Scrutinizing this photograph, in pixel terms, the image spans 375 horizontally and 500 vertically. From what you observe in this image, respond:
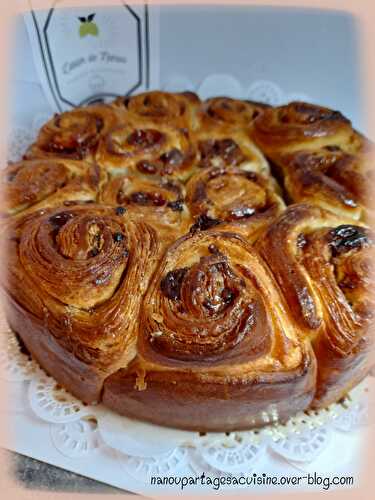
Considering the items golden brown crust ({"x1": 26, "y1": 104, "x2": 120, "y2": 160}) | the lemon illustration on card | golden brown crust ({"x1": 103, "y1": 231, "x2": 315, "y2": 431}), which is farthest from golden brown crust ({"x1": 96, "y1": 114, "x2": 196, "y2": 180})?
the lemon illustration on card

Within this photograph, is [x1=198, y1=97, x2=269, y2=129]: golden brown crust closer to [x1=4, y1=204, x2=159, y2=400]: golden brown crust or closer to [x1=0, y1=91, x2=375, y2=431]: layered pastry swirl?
[x1=0, y1=91, x2=375, y2=431]: layered pastry swirl

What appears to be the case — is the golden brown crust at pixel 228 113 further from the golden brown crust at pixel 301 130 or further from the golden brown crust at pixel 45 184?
the golden brown crust at pixel 45 184

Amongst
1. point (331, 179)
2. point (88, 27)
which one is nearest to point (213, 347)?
point (331, 179)

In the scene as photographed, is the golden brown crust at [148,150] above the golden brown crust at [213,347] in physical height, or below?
above

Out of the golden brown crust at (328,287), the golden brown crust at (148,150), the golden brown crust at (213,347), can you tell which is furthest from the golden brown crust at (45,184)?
the golden brown crust at (328,287)

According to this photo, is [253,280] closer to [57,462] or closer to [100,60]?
[57,462]

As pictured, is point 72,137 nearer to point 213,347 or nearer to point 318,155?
point 318,155
